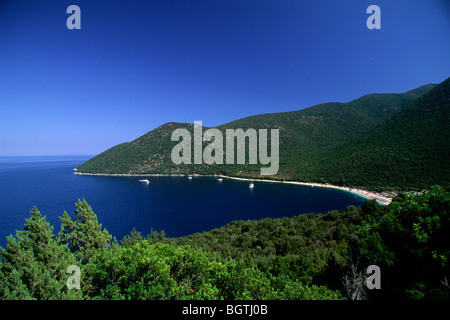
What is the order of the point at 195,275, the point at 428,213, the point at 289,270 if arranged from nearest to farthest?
the point at 195,275 → the point at 428,213 → the point at 289,270

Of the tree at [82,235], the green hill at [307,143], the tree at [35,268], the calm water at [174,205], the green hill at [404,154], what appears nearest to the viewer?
the tree at [35,268]

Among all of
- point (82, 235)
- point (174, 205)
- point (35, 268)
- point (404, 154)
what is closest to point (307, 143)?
point (404, 154)

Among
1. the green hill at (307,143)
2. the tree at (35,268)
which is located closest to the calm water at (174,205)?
the green hill at (307,143)

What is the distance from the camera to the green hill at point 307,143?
250ft

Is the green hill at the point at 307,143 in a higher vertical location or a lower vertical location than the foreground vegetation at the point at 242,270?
higher

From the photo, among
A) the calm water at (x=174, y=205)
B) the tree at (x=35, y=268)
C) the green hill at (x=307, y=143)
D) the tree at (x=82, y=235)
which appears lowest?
the calm water at (x=174, y=205)

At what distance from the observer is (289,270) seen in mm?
9852

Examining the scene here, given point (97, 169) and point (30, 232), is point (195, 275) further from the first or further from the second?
point (97, 169)

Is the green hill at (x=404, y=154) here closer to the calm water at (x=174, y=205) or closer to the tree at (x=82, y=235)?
the calm water at (x=174, y=205)

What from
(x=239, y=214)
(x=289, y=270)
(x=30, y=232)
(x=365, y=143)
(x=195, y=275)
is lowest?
(x=239, y=214)

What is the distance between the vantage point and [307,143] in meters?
108

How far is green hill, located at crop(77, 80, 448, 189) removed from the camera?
2995 inches
